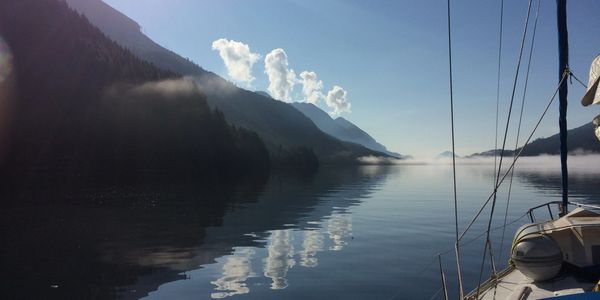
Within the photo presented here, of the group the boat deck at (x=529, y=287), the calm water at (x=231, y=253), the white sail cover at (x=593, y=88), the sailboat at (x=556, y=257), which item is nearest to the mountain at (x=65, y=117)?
the calm water at (x=231, y=253)

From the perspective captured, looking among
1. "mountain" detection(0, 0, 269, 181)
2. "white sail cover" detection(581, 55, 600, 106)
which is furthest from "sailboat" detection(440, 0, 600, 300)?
"mountain" detection(0, 0, 269, 181)

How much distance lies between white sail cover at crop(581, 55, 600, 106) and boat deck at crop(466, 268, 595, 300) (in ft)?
18.2

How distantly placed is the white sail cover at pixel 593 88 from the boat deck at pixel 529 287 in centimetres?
553

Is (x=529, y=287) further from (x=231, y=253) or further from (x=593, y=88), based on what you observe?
(x=231, y=253)

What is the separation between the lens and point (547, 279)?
46.0 ft

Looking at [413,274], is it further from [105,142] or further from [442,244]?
[105,142]

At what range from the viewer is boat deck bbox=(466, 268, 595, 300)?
42.0 feet

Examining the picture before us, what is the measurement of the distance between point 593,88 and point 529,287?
250 inches

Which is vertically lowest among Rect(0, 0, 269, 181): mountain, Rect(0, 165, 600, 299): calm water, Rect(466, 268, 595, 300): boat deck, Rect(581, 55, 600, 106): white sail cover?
Rect(0, 165, 600, 299): calm water

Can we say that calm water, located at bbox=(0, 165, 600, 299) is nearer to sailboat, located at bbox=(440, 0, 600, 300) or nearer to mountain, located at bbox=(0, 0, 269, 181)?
sailboat, located at bbox=(440, 0, 600, 300)

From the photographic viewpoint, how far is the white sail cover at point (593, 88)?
12.4 metres

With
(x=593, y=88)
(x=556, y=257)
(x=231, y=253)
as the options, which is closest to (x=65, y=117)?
(x=231, y=253)

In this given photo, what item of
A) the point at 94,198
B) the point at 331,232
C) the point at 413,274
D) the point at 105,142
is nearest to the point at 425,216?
the point at 331,232

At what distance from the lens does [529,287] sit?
13492mm
